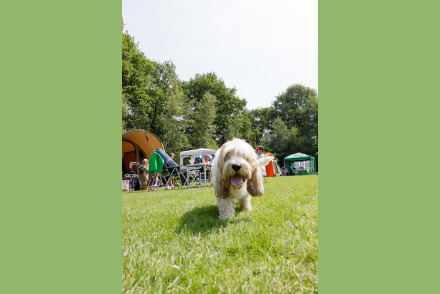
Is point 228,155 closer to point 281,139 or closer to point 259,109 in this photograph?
point 281,139

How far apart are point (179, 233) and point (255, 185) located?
151 centimetres

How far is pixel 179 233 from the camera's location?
2.52 meters

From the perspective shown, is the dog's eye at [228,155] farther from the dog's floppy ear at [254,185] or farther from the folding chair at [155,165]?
the folding chair at [155,165]

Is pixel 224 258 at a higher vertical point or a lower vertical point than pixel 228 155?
lower

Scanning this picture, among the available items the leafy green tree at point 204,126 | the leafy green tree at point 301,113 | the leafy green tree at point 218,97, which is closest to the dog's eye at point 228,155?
the leafy green tree at point 301,113

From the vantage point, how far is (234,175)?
335 centimetres

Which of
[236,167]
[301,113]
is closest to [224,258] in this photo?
[301,113]

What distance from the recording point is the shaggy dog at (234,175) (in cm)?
331

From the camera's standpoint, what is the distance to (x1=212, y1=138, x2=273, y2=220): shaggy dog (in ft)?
10.9

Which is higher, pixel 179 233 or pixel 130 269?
pixel 130 269
